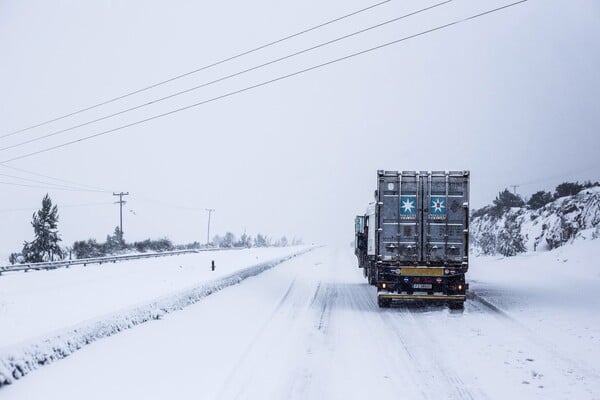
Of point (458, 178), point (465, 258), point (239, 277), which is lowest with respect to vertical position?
point (239, 277)

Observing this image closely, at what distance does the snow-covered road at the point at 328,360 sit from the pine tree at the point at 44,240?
6075cm

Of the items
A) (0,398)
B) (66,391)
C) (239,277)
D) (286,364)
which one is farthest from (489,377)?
(239,277)

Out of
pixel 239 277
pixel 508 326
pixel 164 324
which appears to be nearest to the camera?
pixel 508 326

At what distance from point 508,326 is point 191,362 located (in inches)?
279

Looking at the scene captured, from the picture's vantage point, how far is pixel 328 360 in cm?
785

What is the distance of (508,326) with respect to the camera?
1103 centimetres

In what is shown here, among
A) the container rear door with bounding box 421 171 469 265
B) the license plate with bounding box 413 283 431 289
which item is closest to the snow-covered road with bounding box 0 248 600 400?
the license plate with bounding box 413 283 431 289

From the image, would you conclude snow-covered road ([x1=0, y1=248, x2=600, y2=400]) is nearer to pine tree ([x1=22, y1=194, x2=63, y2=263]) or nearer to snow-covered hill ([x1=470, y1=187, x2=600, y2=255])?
snow-covered hill ([x1=470, y1=187, x2=600, y2=255])

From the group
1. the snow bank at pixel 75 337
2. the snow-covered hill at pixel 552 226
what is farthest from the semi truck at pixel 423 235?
the snow-covered hill at pixel 552 226

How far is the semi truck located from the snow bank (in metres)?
5.93

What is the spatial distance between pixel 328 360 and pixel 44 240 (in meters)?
67.5

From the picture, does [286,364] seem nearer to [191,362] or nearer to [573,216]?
[191,362]

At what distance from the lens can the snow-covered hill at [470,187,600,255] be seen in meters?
36.4

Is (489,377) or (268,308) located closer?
(489,377)
